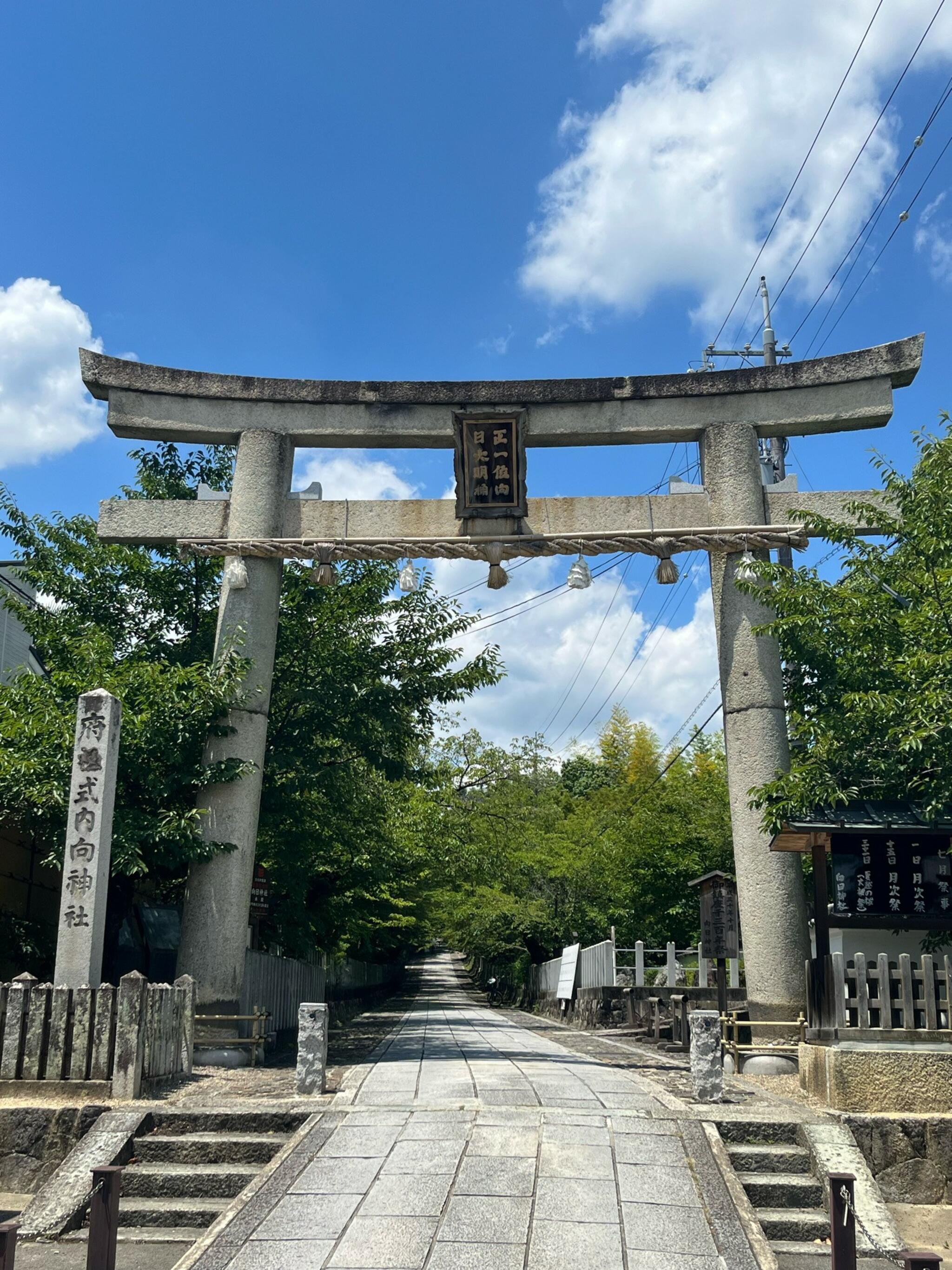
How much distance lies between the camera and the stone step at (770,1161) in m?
8.44

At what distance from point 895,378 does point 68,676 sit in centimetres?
1135

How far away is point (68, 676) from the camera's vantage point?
534 inches

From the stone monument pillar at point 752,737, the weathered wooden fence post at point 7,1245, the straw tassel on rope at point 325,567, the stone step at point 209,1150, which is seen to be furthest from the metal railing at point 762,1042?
the weathered wooden fence post at point 7,1245

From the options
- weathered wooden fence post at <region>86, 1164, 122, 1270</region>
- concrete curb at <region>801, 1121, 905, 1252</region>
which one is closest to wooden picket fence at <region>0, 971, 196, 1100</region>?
weathered wooden fence post at <region>86, 1164, 122, 1270</region>

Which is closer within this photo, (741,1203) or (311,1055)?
(741,1203)

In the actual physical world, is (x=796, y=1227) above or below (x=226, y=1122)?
below

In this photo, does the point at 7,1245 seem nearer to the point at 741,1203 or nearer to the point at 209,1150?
the point at 209,1150

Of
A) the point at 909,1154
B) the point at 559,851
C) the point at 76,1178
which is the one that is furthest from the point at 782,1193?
the point at 559,851

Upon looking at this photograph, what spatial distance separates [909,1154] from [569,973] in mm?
20102

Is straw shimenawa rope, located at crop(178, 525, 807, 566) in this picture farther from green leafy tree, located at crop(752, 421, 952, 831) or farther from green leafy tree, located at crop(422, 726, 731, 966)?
green leafy tree, located at crop(422, 726, 731, 966)

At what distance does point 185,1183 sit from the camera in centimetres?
840

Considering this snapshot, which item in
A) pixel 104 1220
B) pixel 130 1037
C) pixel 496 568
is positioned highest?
pixel 496 568

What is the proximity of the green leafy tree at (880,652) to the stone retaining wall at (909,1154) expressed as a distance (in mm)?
2979

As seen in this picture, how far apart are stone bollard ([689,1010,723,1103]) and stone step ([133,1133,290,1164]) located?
3.70 m
